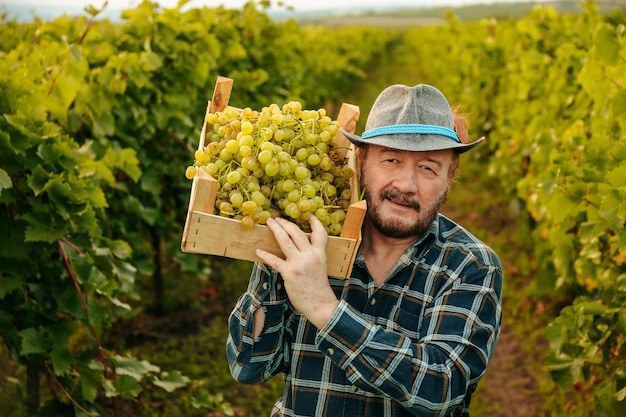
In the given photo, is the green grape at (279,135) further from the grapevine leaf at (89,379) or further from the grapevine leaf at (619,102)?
the grapevine leaf at (619,102)

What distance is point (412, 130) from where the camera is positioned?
197 cm

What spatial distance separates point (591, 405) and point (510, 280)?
7.17ft

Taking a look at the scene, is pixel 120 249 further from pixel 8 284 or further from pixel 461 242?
pixel 461 242

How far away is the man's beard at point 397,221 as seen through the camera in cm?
202

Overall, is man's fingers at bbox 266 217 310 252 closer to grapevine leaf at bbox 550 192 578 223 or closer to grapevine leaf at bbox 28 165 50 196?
grapevine leaf at bbox 28 165 50 196

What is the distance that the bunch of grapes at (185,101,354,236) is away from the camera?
67.0 inches

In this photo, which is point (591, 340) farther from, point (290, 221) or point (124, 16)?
point (124, 16)

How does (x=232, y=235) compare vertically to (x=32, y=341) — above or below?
above

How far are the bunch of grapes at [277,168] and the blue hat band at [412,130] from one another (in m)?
0.16

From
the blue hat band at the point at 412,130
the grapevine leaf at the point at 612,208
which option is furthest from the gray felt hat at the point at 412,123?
the grapevine leaf at the point at 612,208

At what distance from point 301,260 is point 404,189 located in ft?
1.69

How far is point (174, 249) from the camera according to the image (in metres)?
5.09

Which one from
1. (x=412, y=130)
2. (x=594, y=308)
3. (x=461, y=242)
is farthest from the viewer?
(x=594, y=308)

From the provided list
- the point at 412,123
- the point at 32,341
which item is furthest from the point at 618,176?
the point at 32,341
